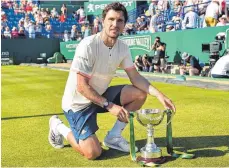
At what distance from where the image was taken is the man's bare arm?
376 cm

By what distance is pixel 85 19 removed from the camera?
100ft

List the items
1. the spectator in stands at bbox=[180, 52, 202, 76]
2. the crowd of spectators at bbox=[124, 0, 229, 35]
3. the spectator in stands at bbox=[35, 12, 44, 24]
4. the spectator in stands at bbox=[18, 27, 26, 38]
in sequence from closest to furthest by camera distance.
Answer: the spectator in stands at bbox=[180, 52, 202, 76], the crowd of spectators at bbox=[124, 0, 229, 35], the spectator in stands at bbox=[18, 27, 26, 38], the spectator in stands at bbox=[35, 12, 44, 24]

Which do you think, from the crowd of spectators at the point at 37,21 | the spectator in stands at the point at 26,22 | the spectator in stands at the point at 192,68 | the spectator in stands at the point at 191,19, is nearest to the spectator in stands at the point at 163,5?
the spectator in stands at the point at 191,19

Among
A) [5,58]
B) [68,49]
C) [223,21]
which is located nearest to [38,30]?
[68,49]

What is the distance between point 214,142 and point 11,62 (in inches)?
924

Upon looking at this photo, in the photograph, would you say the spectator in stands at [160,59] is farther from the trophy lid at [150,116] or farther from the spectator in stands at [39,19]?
the spectator in stands at [39,19]

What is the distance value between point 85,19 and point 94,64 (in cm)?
2711

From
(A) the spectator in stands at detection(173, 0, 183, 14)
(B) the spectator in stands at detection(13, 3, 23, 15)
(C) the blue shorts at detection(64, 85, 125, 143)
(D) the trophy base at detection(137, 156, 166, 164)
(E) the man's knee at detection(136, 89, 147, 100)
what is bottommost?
(D) the trophy base at detection(137, 156, 166, 164)

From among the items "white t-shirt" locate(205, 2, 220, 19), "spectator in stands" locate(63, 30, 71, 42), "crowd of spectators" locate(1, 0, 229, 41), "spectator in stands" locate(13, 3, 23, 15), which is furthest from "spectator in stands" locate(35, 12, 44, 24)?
"white t-shirt" locate(205, 2, 220, 19)

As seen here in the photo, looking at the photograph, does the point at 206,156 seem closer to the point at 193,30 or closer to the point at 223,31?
the point at 223,31

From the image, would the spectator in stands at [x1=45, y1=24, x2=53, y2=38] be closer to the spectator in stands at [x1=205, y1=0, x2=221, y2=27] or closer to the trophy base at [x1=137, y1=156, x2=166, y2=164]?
the spectator in stands at [x1=205, y1=0, x2=221, y2=27]

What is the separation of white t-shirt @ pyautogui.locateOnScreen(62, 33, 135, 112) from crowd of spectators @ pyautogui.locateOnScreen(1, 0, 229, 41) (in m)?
9.50

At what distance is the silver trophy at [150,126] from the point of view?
3436 mm

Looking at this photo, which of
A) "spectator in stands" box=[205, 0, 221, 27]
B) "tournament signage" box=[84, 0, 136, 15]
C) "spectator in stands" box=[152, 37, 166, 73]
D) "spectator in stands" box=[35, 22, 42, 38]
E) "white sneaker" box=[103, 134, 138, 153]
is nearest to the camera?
"white sneaker" box=[103, 134, 138, 153]
